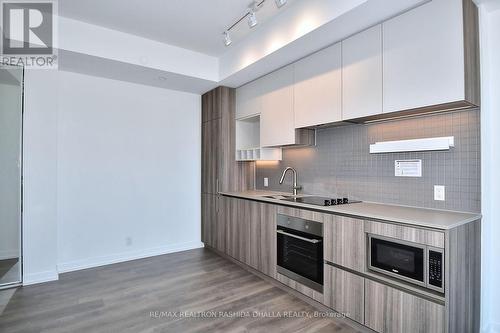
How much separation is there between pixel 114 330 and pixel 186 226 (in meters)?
2.30

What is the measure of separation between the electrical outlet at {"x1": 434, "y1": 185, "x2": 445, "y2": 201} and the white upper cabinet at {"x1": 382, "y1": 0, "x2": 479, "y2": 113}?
0.71m

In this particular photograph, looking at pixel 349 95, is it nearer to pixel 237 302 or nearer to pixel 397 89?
pixel 397 89

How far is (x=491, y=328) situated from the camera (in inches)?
82.4

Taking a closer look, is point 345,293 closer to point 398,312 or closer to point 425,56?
point 398,312

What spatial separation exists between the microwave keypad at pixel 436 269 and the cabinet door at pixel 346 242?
0.46 m

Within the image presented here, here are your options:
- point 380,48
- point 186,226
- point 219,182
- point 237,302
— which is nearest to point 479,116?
point 380,48

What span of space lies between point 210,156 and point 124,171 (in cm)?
127

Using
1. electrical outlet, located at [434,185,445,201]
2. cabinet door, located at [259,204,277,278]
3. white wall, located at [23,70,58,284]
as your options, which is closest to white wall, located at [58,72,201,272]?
white wall, located at [23,70,58,284]

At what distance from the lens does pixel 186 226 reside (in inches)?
177

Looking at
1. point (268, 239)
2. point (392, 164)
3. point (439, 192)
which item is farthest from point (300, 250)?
point (439, 192)

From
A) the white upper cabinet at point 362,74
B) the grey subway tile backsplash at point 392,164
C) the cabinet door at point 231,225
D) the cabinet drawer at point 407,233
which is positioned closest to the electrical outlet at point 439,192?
the grey subway tile backsplash at point 392,164

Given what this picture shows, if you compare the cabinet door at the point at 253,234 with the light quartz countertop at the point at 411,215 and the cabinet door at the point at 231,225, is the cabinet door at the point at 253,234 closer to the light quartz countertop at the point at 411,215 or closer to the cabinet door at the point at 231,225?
the cabinet door at the point at 231,225

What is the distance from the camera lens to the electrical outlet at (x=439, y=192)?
7.32 feet

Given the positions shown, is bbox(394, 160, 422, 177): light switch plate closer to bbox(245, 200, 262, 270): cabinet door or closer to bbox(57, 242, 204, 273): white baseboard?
bbox(245, 200, 262, 270): cabinet door
